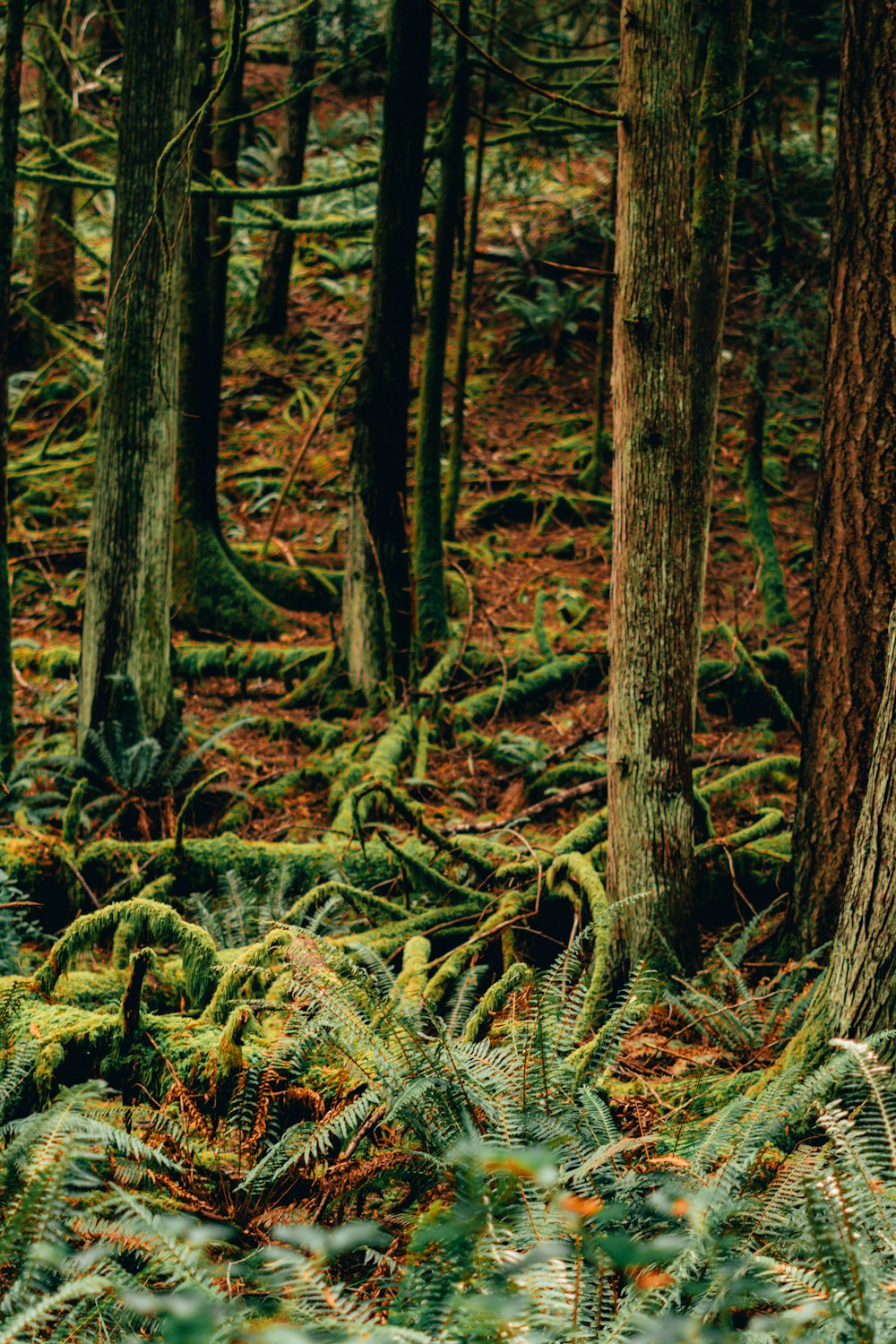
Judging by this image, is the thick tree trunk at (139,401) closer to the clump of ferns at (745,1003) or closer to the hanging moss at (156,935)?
the hanging moss at (156,935)

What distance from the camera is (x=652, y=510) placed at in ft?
11.0

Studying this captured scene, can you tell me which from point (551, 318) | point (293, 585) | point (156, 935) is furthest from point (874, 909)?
point (551, 318)

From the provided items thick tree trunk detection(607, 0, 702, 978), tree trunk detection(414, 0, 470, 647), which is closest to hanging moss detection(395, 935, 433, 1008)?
thick tree trunk detection(607, 0, 702, 978)

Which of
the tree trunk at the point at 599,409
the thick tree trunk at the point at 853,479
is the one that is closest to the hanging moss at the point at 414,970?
the thick tree trunk at the point at 853,479

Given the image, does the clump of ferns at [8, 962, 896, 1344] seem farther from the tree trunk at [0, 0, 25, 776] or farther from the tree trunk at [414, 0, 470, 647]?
the tree trunk at [414, 0, 470, 647]

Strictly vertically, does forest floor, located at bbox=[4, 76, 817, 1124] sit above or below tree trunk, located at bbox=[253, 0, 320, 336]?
below

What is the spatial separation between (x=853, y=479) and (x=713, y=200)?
6.01 feet

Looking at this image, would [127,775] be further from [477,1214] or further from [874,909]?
[477,1214]

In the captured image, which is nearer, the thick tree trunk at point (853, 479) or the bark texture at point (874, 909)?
the bark texture at point (874, 909)

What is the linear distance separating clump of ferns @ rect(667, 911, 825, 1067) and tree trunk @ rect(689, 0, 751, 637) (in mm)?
2171

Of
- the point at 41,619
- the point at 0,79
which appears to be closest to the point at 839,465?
the point at 0,79

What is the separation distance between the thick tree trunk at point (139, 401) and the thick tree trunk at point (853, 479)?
364 cm

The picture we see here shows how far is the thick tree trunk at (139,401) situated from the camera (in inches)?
209

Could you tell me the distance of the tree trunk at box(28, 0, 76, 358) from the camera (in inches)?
485
